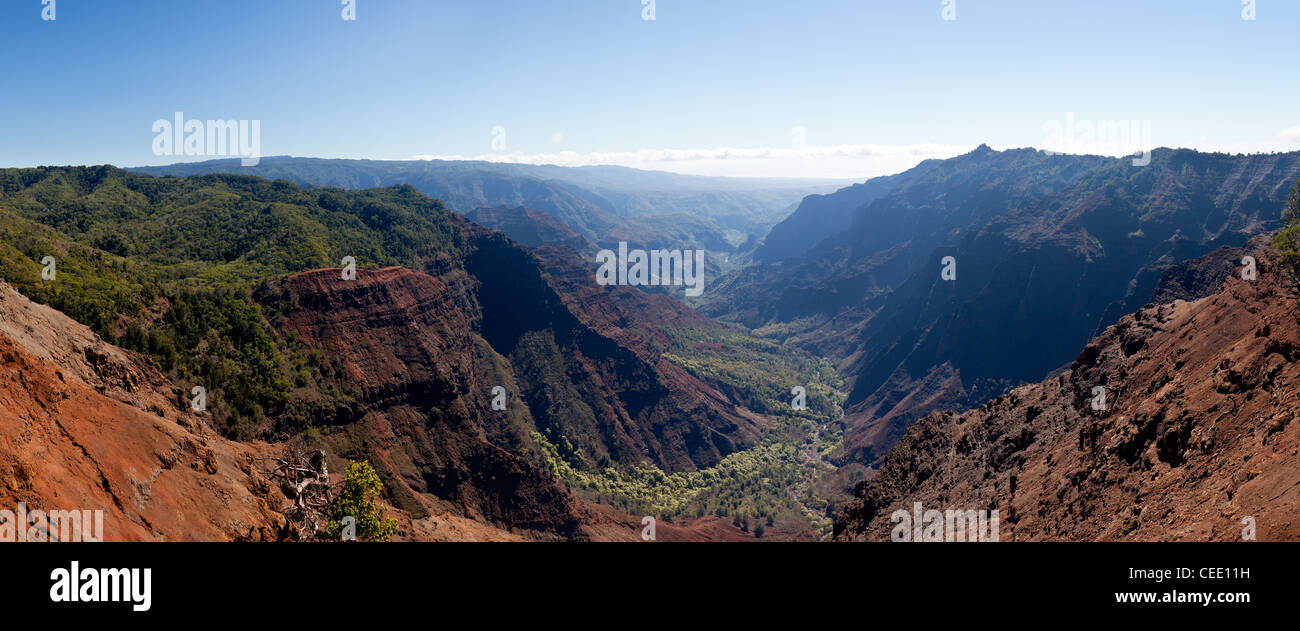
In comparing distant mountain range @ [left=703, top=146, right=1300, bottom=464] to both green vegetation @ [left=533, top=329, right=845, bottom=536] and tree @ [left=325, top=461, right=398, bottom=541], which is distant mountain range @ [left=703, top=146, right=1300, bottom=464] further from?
tree @ [left=325, top=461, right=398, bottom=541]

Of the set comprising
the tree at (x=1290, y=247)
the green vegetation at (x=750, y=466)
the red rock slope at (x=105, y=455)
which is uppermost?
the tree at (x=1290, y=247)

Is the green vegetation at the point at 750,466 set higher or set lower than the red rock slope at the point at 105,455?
lower

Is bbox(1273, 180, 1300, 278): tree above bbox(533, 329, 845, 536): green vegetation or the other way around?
above

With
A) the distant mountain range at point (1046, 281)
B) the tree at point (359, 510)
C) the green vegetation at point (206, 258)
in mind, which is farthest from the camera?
the distant mountain range at point (1046, 281)

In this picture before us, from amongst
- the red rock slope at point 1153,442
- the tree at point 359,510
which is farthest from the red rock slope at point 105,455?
the red rock slope at point 1153,442

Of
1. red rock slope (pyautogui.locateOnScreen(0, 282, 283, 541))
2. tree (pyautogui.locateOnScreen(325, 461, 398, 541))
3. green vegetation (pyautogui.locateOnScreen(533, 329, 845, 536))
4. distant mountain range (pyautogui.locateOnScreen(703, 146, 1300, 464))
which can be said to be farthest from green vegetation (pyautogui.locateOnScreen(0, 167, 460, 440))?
distant mountain range (pyautogui.locateOnScreen(703, 146, 1300, 464))

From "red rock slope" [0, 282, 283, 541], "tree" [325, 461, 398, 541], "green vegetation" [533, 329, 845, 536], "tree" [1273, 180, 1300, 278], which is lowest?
"green vegetation" [533, 329, 845, 536]

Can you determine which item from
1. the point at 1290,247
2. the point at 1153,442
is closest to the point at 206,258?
the point at 1153,442

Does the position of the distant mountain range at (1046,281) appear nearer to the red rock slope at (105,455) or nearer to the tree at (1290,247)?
the tree at (1290,247)

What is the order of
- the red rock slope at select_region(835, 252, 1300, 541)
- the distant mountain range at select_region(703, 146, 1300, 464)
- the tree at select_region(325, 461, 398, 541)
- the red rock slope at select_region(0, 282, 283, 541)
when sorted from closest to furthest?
the red rock slope at select_region(0, 282, 283, 541) < the red rock slope at select_region(835, 252, 1300, 541) < the tree at select_region(325, 461, 398, 541) < the distant mountain range at select_region(703, 146, 1300, 464)
